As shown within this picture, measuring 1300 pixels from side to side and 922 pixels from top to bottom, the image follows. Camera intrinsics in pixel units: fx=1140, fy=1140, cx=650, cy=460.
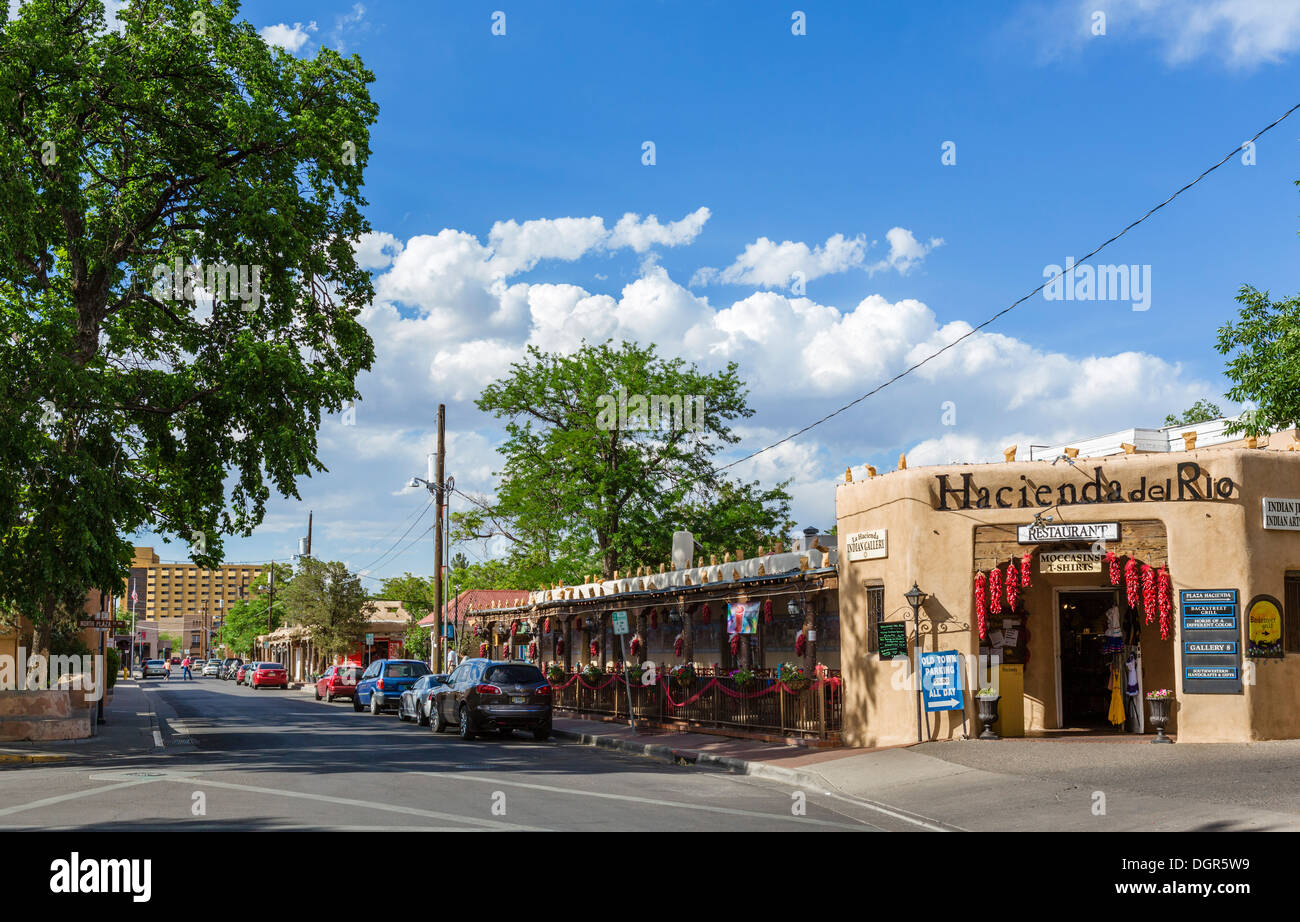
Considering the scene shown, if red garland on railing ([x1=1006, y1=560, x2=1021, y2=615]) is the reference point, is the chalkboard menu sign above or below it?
below

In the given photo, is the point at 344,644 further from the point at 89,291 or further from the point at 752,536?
the point at 89,291

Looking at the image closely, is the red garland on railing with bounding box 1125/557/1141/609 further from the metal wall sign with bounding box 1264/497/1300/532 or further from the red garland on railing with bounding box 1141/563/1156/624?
the metal wall sign with bounding box 1264/497/1300/532

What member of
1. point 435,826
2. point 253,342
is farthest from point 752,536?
point 435,826

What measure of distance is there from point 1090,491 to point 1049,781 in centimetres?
589

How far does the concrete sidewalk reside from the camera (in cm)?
1141

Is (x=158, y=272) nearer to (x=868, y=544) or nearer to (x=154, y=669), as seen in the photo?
(x=868, y=544)

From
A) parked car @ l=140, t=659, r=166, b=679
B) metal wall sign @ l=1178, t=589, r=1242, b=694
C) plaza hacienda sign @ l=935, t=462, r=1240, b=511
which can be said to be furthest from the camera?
parked car @ l=140, t=659, r=166, b=679

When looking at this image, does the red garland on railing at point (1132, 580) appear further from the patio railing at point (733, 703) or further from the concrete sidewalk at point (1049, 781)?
the patio railing at point (733, 703)

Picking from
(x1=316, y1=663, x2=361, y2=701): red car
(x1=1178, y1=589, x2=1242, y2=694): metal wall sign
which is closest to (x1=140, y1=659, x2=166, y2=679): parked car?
(x1=316, y1=663, x2=361, y2=701): red car

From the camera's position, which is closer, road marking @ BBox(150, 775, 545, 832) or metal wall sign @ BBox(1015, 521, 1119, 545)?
road marking @ BBox(150, 775, 545, 832)

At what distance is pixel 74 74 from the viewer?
758 inches

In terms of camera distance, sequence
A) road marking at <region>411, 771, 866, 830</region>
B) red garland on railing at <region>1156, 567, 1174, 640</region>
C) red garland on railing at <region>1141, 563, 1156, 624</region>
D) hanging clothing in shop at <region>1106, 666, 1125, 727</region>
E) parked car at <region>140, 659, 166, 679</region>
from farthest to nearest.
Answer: parked car at <region>140, 659, 166, 679</region>
hanging clothing in shop at <region>1106, 666, 1125, 727</region>
red garland on railing at <region>1141, 563, 1156, 624</region>
red garland on railing at <region>1156, 567, 1174, 640</region>
road marking at <region>411, 771, 866, 830</region>

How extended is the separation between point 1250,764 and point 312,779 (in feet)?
39.8

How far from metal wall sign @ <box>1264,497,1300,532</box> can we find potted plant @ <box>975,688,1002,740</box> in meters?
4.90
